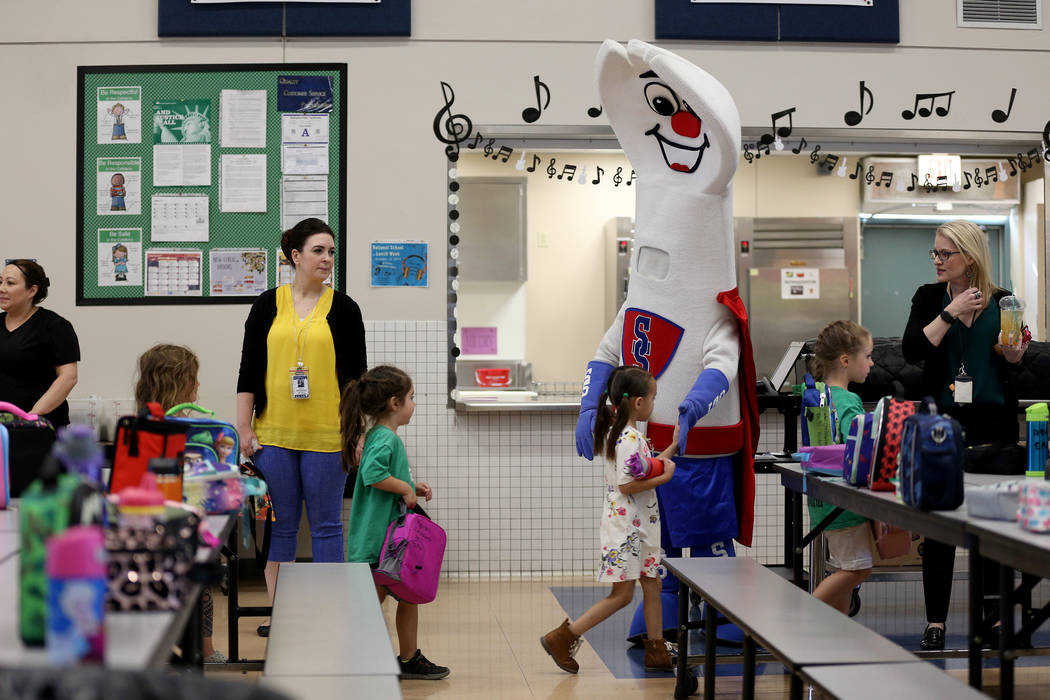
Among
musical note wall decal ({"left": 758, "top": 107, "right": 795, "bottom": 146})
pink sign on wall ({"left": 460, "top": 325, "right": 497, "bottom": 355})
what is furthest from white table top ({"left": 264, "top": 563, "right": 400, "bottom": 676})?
musical note wall decal ({"left": 758, "top": 107, "right": 795, "bottom": 146})

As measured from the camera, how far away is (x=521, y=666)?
13.2ft

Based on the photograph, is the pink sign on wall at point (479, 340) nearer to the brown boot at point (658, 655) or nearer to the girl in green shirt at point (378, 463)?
the girl in green shirt at point (378, 463)

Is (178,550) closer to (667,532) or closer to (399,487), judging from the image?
(399,487)

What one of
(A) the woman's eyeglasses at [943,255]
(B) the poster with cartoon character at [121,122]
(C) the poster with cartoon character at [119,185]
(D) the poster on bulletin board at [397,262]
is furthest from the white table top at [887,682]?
(B) the poster with cartoon character at [121,122]

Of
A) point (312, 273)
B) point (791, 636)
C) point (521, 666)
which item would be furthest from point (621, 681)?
point (312, 273)

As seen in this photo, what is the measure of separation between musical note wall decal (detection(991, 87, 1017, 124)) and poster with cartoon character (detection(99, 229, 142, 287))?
4542mm

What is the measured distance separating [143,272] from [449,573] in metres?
2.20

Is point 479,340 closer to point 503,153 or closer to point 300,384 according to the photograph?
point 503,153

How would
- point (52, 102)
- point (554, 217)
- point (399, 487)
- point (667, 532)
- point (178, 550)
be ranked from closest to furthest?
point (178, 550), point (399, 487), point (667, 532), point (52, 102), point (554, 217)

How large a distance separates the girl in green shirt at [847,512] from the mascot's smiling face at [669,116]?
0.70 meters

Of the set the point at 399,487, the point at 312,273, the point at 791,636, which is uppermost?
the point at 312,273

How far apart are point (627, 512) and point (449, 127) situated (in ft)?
8.85

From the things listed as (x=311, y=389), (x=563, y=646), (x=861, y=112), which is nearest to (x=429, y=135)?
(x=311, y=389)

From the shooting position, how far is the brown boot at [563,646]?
3805 mm
